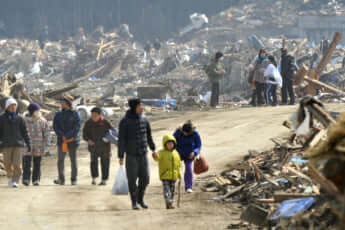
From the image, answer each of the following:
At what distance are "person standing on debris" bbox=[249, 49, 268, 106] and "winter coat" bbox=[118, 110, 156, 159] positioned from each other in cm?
1161

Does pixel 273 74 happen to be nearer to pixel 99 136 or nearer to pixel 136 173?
pixel 99 136

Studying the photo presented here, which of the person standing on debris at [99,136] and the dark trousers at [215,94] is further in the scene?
the dark trousers at [215,94]

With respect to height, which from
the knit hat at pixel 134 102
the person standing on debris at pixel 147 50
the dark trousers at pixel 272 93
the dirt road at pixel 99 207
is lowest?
the dirt road at pixel 99 207

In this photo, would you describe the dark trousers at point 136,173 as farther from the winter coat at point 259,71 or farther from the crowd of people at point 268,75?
A: the winter coat at point 259,71

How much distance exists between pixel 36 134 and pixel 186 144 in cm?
294

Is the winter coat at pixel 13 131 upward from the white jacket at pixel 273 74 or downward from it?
downward

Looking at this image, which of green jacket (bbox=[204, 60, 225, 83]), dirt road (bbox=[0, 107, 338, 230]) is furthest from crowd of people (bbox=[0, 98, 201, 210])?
green jacket (bbox=[204, 60, 225, 83])

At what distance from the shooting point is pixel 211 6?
71.8 metres

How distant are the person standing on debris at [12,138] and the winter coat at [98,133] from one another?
40.4 inches

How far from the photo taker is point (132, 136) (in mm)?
9617

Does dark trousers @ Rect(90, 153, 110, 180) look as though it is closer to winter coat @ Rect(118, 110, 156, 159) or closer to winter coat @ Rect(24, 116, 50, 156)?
winter coat @ Rect(24, 116, 50, 156)

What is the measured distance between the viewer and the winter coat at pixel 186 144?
10711mm

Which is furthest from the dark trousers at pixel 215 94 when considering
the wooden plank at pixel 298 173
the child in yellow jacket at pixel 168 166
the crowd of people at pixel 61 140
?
the child in yellow jacket at pixel 168 166

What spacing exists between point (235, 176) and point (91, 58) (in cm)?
3580
